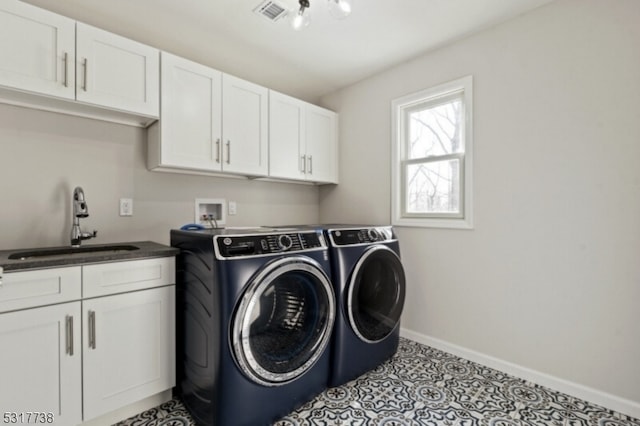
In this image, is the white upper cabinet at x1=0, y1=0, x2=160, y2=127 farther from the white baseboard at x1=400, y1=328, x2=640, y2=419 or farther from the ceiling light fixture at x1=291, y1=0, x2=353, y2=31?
the white baseboard at x1=400, y1=328, x2=640, y2=419

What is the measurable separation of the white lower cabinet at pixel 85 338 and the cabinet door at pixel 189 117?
758 millimetres

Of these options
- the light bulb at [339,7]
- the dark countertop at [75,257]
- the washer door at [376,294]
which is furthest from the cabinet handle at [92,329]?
→ the light bulb at [339,7]

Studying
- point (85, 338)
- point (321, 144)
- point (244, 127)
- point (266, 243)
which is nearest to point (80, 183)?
point (85, 338)

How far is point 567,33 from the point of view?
1.92 m

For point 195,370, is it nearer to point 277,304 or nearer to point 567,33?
point 277,304

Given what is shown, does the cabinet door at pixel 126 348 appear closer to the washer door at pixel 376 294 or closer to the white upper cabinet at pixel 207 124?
the white upper cabinet at pixel 207 124

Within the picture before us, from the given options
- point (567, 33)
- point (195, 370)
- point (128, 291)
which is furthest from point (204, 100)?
point (567, 33)

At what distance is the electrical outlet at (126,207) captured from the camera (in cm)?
219

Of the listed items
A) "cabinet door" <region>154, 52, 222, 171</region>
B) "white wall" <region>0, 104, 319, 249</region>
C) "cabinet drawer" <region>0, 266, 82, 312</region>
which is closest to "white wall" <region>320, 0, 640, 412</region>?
"cabinet door" <region>154, 52, 222, 171</region>

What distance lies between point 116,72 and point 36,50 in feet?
1.14

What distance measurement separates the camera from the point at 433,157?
2.61 m

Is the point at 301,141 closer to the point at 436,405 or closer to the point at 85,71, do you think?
the point at 85,71

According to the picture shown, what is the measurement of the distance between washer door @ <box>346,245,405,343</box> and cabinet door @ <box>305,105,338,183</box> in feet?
3.65

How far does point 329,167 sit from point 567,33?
1.98 m
